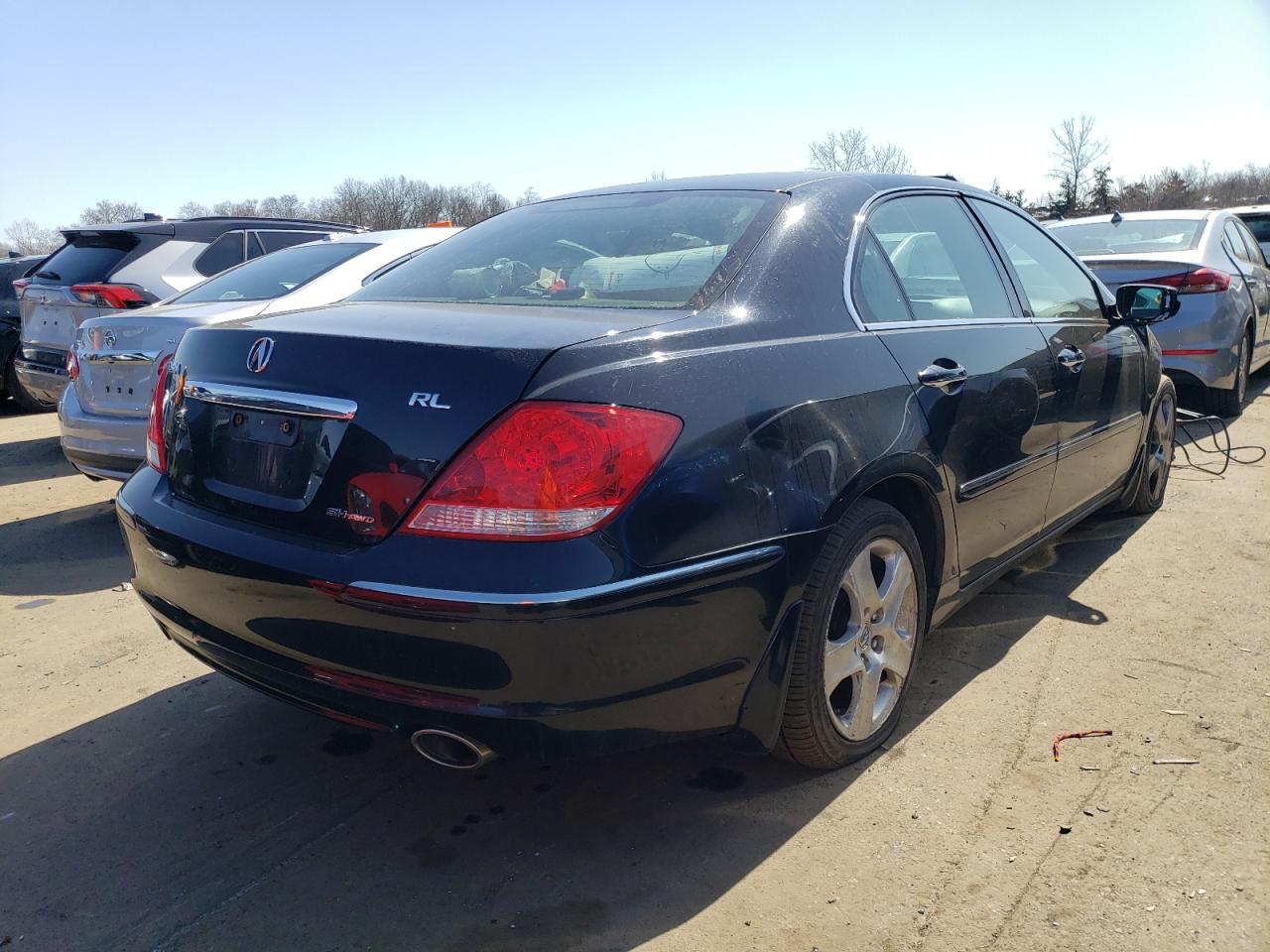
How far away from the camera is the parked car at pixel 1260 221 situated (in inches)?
467

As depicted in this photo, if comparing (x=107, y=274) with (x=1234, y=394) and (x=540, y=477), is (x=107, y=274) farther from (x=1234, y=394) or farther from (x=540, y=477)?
(x=1234, y=394)

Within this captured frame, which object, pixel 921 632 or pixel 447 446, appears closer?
pixel 447 446

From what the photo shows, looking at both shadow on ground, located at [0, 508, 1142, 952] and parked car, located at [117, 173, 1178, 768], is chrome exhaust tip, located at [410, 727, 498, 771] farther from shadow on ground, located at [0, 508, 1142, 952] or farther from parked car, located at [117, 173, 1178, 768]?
shadow on ground, located at [0, 508, 1142, 952]

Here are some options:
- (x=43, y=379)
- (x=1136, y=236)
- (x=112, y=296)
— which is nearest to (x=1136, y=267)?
(x=1136, y=236)

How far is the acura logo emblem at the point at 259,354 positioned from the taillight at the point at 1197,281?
21.7 feet

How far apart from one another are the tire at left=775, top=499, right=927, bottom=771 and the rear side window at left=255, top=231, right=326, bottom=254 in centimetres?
645

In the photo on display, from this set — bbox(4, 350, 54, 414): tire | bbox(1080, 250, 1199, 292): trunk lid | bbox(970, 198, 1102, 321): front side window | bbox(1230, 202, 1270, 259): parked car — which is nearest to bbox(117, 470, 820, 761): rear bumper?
bbox(970, 198, 1102, 321): front side window

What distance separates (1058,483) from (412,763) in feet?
8.29

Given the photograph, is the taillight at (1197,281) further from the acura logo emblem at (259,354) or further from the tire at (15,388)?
the tire at (15,388)

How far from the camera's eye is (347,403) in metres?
2.19

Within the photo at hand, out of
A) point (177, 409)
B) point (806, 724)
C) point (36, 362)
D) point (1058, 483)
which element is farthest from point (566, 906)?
point (36, 362)

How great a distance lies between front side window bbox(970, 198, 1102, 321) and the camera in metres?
3.85

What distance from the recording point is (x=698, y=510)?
7.07 ft

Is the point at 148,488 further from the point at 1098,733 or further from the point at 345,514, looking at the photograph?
the point at 1098,733
